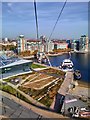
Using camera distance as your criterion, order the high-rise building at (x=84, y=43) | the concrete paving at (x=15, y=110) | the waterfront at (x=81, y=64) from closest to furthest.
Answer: the concrete paving at (x=15, y=110) < the waterfront at (x=81, y=64) < the high-rise building at (x=84, y=43)

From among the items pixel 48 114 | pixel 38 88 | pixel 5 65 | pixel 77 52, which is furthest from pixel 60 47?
pixel 48 114

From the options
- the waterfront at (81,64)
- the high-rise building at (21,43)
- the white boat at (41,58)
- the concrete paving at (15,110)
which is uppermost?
the high-rise building at (21,43)

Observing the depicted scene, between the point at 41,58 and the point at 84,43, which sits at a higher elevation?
the point at 84,43

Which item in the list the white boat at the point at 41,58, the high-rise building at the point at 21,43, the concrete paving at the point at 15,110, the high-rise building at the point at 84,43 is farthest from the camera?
the high-rise building at the point at 84,43

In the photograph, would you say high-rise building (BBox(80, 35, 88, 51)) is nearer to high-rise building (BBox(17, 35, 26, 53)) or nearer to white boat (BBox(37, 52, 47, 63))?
Answer: high-rise building (BBox(17, 35, 26, 53))

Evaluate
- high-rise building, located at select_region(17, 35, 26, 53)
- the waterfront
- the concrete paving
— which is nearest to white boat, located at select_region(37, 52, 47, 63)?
the waterfront

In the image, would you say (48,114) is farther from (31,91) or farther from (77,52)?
(77,52)

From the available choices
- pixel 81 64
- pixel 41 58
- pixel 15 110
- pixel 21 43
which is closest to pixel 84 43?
pixel 21 43

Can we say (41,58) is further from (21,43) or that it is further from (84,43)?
(84,43)

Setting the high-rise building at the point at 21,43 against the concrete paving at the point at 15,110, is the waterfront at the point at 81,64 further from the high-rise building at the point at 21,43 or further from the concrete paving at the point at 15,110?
the concrete paving at the point at 15,110

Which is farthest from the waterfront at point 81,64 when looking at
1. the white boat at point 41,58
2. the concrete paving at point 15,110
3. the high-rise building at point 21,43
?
the concrete paving at point 15,110

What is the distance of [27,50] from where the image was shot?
1580 cm

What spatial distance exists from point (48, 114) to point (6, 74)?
3.90 m

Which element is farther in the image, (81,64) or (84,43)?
(84,43)
